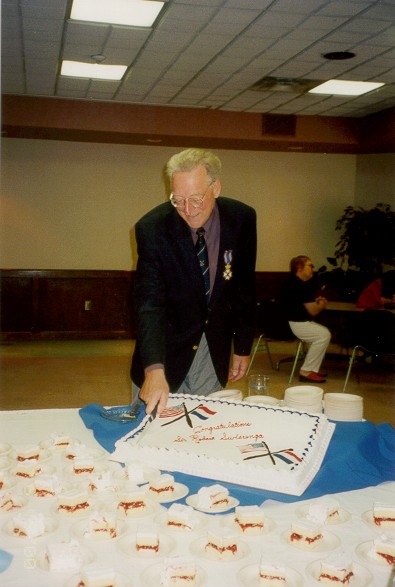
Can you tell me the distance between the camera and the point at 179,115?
320 inches

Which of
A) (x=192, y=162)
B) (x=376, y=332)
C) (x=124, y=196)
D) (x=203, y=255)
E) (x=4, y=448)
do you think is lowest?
(x=376, y=332)

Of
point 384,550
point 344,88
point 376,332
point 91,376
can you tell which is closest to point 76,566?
point 384,550

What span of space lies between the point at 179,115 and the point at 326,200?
9.93ft

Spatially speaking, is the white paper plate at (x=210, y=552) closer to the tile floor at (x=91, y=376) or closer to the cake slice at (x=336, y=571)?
the cake slice at (x=336, y=571)

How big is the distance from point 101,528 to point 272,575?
0.34 metres

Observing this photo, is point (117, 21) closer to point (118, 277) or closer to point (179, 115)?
point (179, 115)

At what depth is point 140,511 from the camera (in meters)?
1.30

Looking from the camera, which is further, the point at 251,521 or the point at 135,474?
the point at 135,474

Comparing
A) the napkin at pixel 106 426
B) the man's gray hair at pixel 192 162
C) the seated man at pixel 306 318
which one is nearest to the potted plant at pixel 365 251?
the seated man at pixel 306 318

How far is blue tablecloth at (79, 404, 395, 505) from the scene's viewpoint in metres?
1.42

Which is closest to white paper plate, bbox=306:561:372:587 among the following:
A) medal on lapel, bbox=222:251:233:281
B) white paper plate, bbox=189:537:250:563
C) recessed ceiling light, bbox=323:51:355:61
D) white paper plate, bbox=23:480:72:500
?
white paper plate, bbox=189:537:250:563

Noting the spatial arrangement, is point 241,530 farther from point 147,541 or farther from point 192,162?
point 192,162

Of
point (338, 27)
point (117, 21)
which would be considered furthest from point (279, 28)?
point (117, 21)

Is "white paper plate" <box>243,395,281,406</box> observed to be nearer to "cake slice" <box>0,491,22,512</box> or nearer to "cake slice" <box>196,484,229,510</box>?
"cake slice" <box>196,484,229,510</box>
